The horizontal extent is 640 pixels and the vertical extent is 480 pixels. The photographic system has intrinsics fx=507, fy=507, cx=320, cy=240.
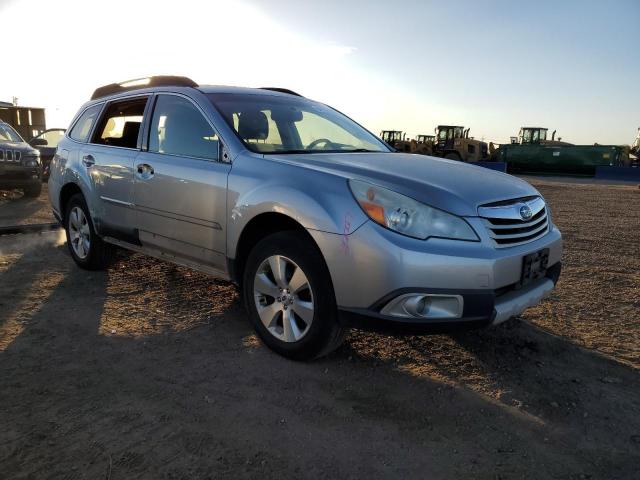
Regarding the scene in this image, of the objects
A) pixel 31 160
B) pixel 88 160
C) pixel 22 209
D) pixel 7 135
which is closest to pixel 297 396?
pixel 88 160

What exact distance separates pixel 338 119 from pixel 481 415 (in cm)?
282

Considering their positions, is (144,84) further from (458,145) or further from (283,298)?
(458,145)

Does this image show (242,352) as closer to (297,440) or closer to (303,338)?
(303,338)

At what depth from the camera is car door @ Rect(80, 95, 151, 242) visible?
416cm

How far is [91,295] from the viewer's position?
428 centimetres

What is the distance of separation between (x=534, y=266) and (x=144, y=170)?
2.87m

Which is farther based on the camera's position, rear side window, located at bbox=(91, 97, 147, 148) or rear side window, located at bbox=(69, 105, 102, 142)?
rear side window, located at bbox=(69, 105, 102, 142)

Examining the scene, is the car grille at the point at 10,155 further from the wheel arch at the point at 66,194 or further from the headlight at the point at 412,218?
the headlight at the point at 412,218

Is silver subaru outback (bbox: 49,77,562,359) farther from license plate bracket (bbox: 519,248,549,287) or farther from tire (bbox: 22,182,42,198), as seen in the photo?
tire (bbox: 22,182,42,198)

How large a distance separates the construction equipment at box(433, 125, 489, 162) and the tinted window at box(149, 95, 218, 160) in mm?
27893

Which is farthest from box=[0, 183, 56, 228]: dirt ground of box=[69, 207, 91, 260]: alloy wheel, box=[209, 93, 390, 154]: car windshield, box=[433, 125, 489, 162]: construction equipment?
box=[433, 125, 489, 162]: construction equipment

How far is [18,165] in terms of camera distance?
10289 millimetres

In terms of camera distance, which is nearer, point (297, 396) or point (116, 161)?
point (297, 396)

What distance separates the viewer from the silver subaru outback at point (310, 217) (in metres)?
2.57
